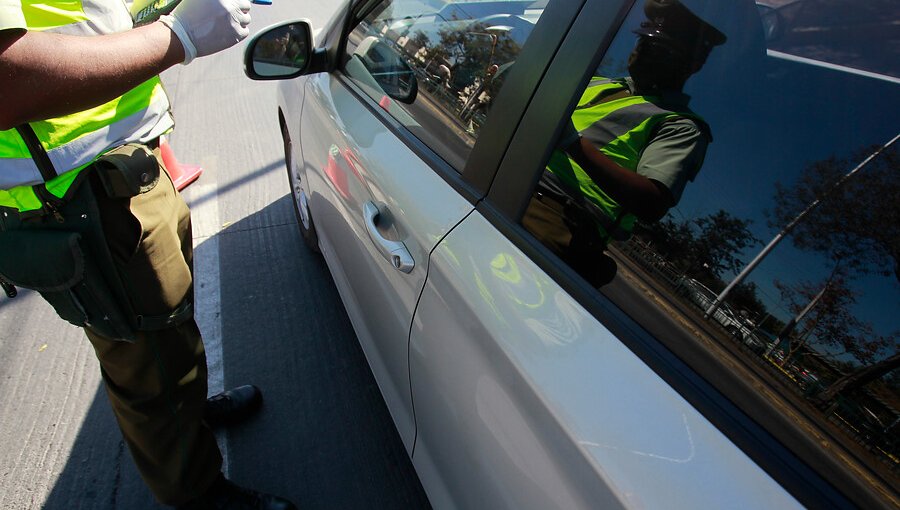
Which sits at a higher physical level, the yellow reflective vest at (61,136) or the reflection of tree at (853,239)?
the reflection of tree at (853,239)

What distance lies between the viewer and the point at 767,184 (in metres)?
0.82

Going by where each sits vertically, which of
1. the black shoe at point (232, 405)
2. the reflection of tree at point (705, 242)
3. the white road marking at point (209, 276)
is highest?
the reflection of tree at point (705, 242)

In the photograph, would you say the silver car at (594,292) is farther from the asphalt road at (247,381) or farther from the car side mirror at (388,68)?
the asphalt road at (247,381)

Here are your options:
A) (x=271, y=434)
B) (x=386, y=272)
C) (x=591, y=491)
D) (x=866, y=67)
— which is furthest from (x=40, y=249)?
(x=866, y=67)

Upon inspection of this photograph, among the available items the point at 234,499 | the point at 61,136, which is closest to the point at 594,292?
the point at 61,136

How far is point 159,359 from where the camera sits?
1.54 m

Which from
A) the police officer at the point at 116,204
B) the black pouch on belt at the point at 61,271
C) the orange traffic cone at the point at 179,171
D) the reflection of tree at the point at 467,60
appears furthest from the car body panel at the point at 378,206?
the orange traffic cone at the point at 179,171

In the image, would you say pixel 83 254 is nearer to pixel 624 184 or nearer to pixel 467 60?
pixel 467 60

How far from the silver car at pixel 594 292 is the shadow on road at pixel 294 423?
0.56 meters

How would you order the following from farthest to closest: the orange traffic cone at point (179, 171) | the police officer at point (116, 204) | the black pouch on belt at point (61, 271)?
the orange traffic cone at point (179, 171)
the black pouch on belt at point (61, 271)
the police officer at point (116, 204)

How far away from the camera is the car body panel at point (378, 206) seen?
1.36m

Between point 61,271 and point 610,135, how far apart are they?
1366mm

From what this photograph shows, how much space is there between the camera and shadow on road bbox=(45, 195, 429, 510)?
198 centimetres

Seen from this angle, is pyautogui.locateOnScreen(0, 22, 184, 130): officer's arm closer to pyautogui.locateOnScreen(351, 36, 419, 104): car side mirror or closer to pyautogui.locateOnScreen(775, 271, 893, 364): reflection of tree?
pyautogui.locateOnScreen(351, 36, 419, 104): car side mirror
